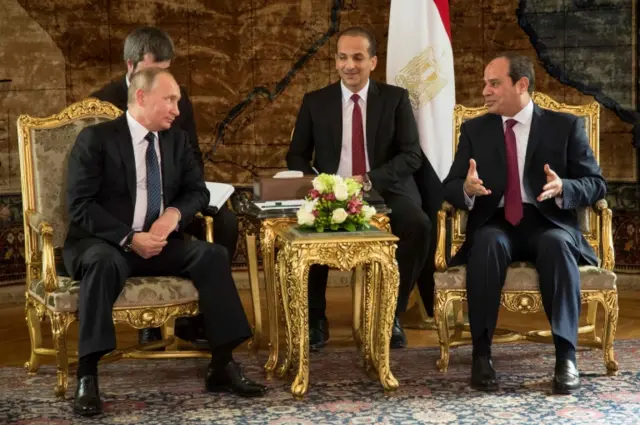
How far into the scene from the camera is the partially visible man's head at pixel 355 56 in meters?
5.39

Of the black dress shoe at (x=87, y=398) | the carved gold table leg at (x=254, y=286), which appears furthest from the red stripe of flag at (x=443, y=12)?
the black dress shoe at (x=87, y=398)

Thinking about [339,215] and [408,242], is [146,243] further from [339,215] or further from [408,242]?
[408,242]

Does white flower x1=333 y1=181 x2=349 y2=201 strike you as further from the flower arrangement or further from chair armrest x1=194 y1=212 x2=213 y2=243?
chair armrest x1=194 y1=212 x2=213 y2=243

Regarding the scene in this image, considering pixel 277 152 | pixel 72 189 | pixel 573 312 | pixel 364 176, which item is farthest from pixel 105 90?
pixel 573 312

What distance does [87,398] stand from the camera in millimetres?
4238

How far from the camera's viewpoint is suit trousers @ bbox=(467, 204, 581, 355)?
14.7ft

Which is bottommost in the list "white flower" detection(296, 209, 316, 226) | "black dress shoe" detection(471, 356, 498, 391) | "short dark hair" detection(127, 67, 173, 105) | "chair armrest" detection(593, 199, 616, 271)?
"black dress shoe" detection(471, 356, 498, 391)

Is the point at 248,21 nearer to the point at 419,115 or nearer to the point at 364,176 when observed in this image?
the point at 419,115

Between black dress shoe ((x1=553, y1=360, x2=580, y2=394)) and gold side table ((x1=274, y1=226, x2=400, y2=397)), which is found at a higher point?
gold side table ((x1=274, y1=226, x2=400, y2=397))

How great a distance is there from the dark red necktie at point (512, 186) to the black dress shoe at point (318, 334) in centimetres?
114

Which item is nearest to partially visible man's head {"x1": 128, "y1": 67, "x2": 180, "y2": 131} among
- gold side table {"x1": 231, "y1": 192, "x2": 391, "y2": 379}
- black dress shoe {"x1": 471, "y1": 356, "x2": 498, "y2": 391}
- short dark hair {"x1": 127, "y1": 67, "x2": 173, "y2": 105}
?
short dark hair {"x1": 127, "y1": 67, "x2": 173, "y2": 105}

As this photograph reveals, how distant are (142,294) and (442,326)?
4.38 feet

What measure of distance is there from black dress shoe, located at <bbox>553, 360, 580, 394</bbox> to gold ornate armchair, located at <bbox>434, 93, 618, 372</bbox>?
0.27 meters

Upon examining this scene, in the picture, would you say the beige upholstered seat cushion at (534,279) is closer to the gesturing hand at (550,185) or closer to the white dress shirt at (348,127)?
the gesturing hand at (550,185)
